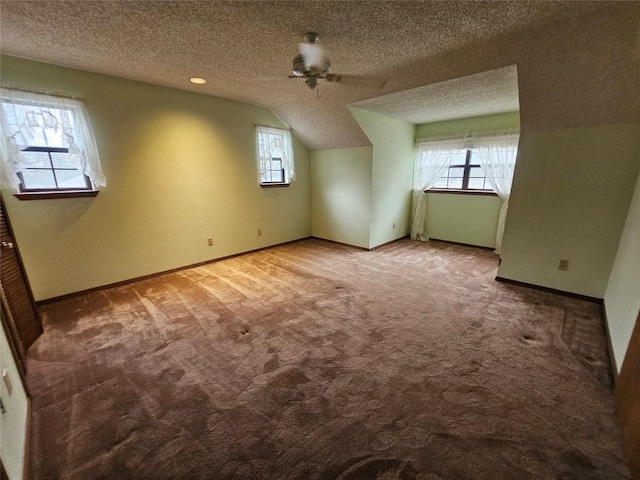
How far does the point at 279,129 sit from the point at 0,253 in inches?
136

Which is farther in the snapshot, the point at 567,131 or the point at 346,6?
the point at 567,131

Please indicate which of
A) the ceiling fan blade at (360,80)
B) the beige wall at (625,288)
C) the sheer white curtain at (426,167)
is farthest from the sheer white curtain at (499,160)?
the ceiling fan blade at (360,80)

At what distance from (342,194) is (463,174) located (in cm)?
211

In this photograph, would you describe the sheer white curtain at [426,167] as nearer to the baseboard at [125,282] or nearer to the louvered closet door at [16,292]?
the baseboard at [125,282]

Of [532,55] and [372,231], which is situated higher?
[532,55]

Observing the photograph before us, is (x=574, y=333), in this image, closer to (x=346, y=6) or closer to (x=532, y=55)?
(x=532, y=55)

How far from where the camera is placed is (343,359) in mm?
1894

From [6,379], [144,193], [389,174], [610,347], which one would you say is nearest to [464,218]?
[389,174]

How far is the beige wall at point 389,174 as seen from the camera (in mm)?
4125

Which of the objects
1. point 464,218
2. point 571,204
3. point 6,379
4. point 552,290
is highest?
point 571,204

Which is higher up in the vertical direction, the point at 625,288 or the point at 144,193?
the point at 144,193

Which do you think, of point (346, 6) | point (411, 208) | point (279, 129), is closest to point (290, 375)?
point (346, 6)

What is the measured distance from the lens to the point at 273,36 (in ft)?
6.38

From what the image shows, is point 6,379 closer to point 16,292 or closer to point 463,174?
point 16,292
